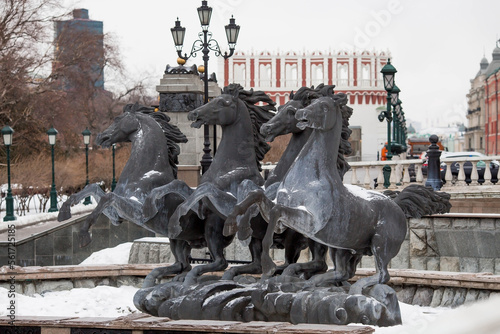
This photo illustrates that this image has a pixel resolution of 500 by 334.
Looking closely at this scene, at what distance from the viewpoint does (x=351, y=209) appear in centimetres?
810

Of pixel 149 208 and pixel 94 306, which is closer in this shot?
pixel 149 208

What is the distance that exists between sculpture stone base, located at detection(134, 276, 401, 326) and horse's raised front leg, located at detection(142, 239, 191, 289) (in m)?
→ 0.51

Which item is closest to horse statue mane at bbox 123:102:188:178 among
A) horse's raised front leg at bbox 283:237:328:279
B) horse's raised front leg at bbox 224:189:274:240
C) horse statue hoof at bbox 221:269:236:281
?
horse statue hoof at bbox 221:269:236:281

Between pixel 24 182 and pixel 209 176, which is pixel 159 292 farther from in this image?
pixel 24 182

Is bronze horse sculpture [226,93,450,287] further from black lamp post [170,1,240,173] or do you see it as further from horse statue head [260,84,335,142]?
black lamp post [170,1,240,173]

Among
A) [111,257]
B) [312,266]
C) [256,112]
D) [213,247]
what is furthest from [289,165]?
[111,257]

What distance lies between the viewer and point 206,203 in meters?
9.22

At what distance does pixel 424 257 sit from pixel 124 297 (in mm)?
6447

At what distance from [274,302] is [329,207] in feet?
3.68

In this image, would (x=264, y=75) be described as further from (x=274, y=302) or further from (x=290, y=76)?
(x=274, y=302)

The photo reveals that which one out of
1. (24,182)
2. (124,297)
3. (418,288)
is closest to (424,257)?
(418,288)

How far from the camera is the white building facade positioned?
80500 millimetres

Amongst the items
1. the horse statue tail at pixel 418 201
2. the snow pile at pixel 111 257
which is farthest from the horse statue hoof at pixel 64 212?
the snow pile at pixel 111 257

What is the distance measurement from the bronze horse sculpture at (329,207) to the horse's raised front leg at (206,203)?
90cm
